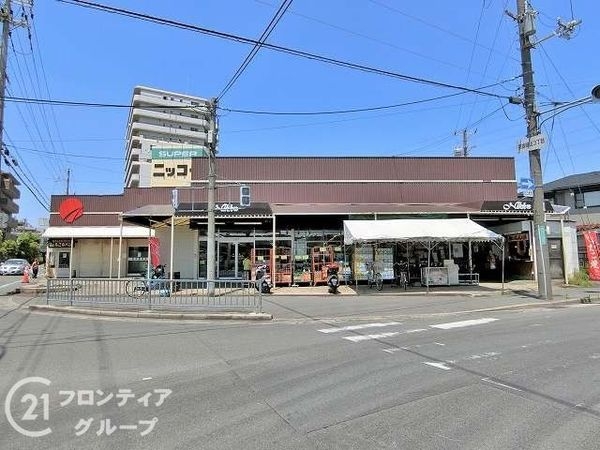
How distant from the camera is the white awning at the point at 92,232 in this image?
1416 inches

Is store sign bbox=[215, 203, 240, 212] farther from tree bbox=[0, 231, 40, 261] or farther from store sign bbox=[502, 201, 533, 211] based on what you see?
tree bbox=[0, 231, 40, 261]

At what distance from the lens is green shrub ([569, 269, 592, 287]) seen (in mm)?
24312

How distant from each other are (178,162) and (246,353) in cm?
2385

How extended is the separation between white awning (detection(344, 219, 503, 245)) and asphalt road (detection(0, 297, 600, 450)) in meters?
8.56

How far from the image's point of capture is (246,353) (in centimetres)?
912

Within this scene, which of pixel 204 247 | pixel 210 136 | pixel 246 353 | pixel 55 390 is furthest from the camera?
pixel 204 247

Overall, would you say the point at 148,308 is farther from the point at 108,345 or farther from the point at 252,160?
the point at 252,160

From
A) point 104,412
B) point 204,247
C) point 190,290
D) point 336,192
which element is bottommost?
point 104,412

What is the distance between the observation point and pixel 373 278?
24.0 m

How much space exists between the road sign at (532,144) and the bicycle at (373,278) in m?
8.05

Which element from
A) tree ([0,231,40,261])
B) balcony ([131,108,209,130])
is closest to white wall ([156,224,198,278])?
tree ([0,231,40,261])

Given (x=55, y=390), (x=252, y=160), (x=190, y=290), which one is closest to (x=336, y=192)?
(x=252, y=160)

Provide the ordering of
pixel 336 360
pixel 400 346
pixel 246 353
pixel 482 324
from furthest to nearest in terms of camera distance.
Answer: pixel 482 324 → pixel 400 346 → pixel 246 353 → pixel 336 360

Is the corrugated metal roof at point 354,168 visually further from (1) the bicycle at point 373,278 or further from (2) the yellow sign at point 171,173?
(1) the bicycle at point 373,278
